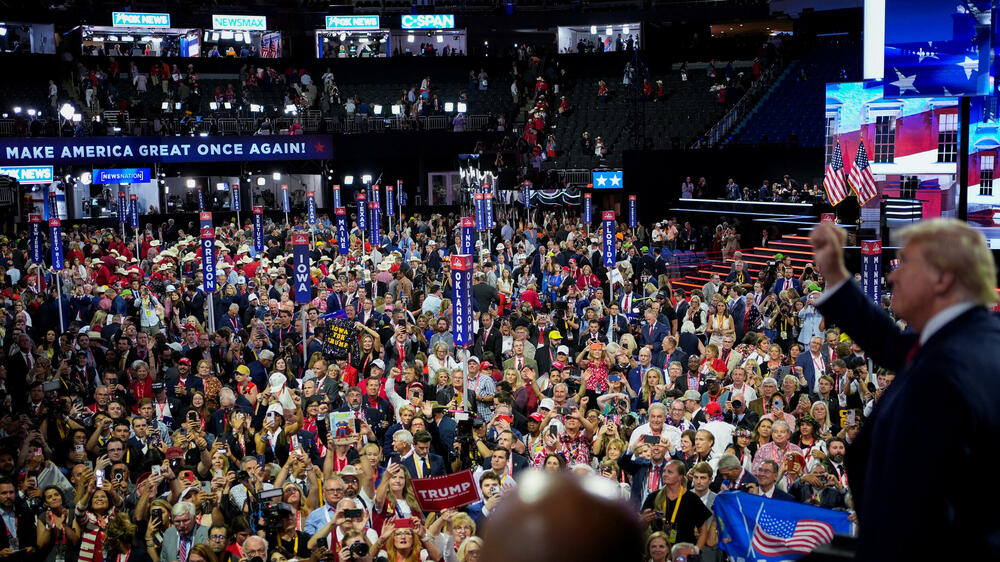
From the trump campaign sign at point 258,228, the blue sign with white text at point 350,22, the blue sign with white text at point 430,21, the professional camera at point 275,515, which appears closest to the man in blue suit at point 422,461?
the professional camera at point 275,515

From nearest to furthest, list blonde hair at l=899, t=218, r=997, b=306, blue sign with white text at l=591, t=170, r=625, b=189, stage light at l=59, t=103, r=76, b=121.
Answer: blonde hair at l=899, t=218, r=997, b=306 → stage light at l=59, t=103, r=76, b=121 → blue sign with white text at l=591, t=170, r=625, b=189

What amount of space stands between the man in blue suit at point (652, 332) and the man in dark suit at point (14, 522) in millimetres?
7976

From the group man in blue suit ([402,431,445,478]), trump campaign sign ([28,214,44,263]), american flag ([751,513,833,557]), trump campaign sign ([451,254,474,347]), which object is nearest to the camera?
american flag ([751,513,833,557])

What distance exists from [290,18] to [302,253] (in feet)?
103

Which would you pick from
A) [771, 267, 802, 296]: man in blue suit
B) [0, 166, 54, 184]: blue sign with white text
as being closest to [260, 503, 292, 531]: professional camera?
[771, 267, 802, 296]: man in blue suit

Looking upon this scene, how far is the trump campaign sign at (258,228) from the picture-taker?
74.1 ft

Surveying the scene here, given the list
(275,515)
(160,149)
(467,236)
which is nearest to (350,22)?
(160,149)

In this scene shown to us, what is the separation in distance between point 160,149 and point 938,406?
35409mm

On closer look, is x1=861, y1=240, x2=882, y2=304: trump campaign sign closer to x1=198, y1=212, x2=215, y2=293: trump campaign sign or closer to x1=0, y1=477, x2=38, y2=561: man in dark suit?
x1=198, y1=212, x2=215, y2=293: trump campaign sign

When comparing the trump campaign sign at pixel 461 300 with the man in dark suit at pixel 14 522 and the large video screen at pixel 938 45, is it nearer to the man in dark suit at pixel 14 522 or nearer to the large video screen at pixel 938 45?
the man in dark suit at pixel 14 522

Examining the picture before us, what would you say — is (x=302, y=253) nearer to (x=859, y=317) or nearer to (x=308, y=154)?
(x=859, y=317)

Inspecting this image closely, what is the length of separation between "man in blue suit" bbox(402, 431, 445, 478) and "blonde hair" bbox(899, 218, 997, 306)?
21.7ft

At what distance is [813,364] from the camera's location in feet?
36.8

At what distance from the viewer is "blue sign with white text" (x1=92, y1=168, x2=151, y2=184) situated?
34.6 metres
